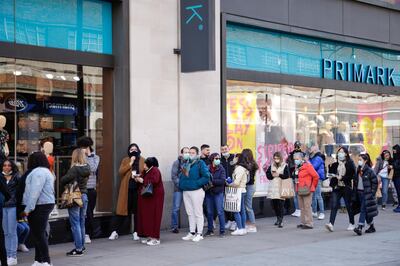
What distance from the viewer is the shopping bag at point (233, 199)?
13805 mm

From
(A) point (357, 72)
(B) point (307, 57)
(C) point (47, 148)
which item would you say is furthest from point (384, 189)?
(C) point (47, 148)

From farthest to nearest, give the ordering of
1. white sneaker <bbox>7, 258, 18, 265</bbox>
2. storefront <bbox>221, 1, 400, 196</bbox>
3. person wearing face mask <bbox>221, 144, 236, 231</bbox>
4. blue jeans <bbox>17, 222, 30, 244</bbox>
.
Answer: storefront <bbox>221, 1, 400, 196</bbox>, person wearing face mask <bbox>221, 144, 236, 231</bbox>, blue jeans <bbox>17, 222, 30, 244</bbox>, white sneaker <bbox>7, 258, 18, 265</bbox>

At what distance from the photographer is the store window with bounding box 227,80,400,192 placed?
17.5 m

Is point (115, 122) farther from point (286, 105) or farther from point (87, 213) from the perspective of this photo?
point (286, 105)

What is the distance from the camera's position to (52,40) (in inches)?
524

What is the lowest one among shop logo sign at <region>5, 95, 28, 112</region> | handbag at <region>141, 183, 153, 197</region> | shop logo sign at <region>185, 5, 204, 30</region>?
handbag at <region>141, 183, 153, 197</region>

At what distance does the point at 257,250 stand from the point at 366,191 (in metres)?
3.07

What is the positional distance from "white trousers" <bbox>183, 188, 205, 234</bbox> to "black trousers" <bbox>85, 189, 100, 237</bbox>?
1777 mm

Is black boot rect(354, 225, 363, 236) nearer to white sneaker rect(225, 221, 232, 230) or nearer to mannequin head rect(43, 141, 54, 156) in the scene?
white sneaker rect(225, 221, 232, 230)

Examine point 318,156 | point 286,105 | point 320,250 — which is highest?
point 286,105

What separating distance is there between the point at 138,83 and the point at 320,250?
17.0 feet

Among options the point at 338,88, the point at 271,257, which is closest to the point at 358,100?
the point at 338,88

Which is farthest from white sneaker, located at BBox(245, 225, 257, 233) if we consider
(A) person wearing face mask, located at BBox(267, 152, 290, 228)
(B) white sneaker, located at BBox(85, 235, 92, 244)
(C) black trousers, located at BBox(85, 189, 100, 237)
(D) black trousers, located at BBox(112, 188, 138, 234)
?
(B) white sneaker, located at BBox(85, 235, 92, 244)

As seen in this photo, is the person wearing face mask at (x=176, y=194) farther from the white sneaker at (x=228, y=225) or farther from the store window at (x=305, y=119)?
the store window at (x=305, y=119)
